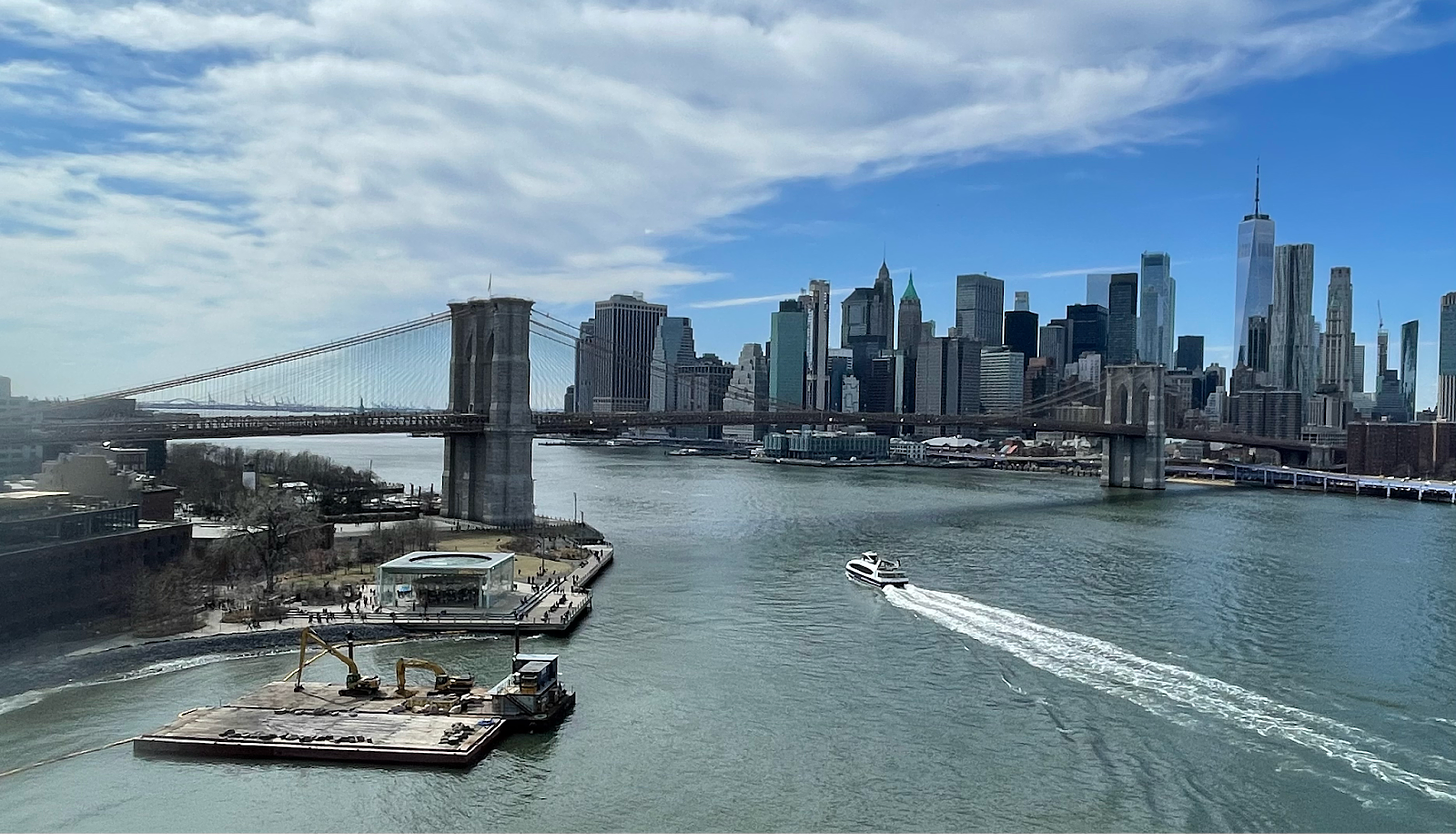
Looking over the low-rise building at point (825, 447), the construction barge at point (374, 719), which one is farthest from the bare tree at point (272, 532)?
the low-rise building at point (825, 447)

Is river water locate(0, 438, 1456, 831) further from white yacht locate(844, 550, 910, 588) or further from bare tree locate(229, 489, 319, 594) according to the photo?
bare tree locate(229, 489, 319, 594)

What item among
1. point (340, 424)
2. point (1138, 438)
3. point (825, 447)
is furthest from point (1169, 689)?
point (825, 447)

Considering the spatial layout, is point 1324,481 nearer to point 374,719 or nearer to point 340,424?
point 340,424

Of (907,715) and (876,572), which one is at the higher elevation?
(876,572)

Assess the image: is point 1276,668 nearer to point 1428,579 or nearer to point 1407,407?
point 1428,579

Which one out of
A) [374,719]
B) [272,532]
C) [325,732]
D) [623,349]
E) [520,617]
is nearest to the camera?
[325,732]

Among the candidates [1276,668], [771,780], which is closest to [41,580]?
[771,780]
